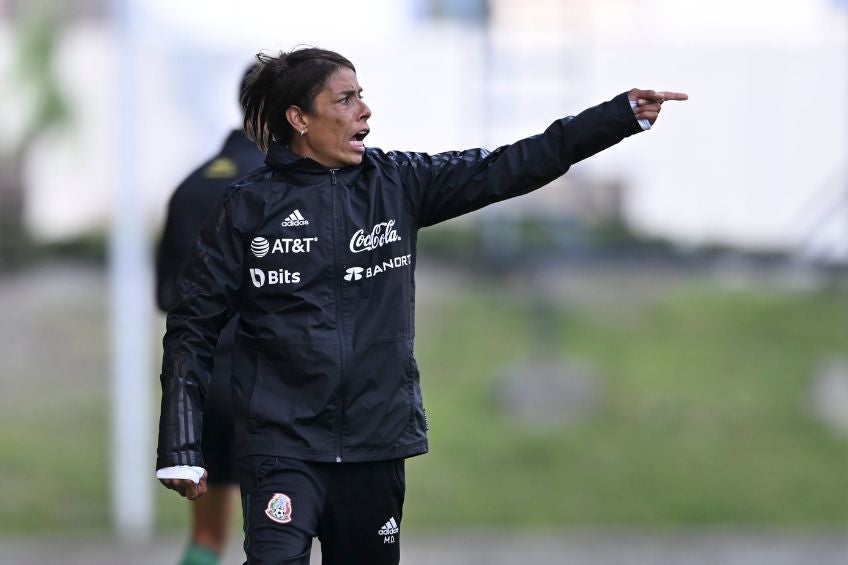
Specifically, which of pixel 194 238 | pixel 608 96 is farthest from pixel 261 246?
pixel 608 96

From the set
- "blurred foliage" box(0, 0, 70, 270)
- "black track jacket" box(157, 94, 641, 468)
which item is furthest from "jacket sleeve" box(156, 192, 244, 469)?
"blurred foliage" box(0, 0, 70, 270)

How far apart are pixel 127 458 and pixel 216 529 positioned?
400 centimetres

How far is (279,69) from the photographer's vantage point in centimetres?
412

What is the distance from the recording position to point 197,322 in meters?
3.94

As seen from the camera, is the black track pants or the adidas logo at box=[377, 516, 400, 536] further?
the adidas logo at box=[377, 516, 400, 536]

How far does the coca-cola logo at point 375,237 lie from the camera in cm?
396

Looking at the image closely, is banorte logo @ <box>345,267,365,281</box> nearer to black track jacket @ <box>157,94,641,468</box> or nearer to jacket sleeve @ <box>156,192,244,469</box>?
black track jacket @ <box>157,94,641,468</box>

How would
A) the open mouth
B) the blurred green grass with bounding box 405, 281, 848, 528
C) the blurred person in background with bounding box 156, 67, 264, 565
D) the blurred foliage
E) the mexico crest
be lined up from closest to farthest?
1. the mexico crest
2. the open mouth
3. the blurred person in background with bounding box 156, 67, 264, 565
4. the blurred green grass with bounding box 405, 281, 848, 528
5. the blurred foliage

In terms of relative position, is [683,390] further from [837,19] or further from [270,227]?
[270,227]

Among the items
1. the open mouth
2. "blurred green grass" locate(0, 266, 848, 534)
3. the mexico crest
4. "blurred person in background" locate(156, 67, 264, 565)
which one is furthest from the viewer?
"blurred green grass" locate(0, 266, 848, 534)

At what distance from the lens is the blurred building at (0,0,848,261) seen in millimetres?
11555

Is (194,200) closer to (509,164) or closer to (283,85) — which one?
(283,85)

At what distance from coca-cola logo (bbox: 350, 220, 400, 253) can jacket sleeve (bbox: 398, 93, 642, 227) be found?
118mm

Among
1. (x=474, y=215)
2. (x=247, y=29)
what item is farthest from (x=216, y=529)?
(x=474, y=215)
